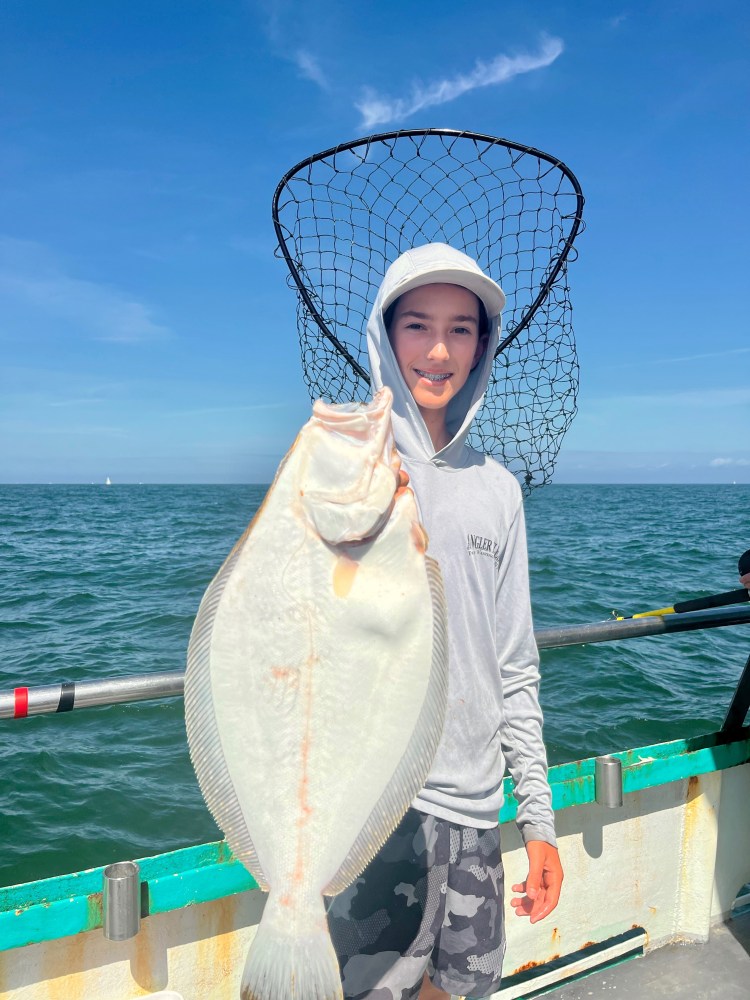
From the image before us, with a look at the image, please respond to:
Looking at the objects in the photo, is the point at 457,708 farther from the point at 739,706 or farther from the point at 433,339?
the point at 739,706

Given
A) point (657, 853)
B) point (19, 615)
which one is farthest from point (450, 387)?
point (19, 615)

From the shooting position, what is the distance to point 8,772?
22.1 feet

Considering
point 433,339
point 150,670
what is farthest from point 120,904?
point 150,670

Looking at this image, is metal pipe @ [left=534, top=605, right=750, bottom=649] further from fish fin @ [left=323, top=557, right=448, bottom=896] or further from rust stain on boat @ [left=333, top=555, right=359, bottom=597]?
rust stain on boat @ [left=333, top=555, right=359, bottom=597]

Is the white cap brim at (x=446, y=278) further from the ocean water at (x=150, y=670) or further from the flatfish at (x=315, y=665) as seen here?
the ocean water at (x=150, y=670)

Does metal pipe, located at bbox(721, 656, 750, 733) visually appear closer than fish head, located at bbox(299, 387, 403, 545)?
No

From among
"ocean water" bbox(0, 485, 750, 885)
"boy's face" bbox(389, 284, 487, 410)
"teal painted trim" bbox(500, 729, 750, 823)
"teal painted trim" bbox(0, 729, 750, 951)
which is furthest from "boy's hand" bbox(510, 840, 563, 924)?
"ocean water" bbox(0, 485, 750, 885)

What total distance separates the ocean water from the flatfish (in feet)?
16.6

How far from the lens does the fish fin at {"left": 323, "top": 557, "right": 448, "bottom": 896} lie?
133 cm

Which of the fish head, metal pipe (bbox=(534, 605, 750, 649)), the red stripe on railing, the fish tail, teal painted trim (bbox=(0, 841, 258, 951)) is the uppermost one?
the fish head

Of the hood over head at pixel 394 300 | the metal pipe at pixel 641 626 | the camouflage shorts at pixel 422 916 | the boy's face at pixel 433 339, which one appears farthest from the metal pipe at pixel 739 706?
the boy's face at pixel 433 339

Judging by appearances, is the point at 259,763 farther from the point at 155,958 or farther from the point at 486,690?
the point at 155,958

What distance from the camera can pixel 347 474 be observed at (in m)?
1.29

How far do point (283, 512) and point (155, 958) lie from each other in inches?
64.8
